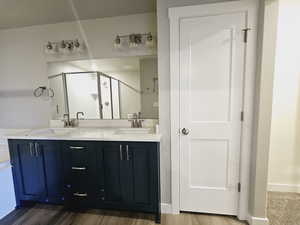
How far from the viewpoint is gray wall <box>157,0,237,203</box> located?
177 cm

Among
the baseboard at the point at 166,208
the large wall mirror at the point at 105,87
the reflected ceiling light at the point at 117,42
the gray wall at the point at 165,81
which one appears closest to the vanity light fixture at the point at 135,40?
the reflected ceiling light at the point at 117,42

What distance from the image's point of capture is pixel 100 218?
1.97 metres

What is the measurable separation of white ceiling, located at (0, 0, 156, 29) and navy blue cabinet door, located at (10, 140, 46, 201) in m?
1.62

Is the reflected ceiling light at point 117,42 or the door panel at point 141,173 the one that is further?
the reflected ceiling light at point 117,42

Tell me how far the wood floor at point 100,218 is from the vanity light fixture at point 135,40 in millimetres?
2096

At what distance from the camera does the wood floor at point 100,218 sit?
6.19 ft

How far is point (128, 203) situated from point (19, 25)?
9.62 ft

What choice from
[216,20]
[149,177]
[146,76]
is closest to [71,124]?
[146,76]

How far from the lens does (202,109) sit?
184 centimetres

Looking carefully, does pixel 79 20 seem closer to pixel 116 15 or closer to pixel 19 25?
pixel 116 15

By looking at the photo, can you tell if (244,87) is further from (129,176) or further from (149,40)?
(129,176)

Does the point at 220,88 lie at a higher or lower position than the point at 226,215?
higher

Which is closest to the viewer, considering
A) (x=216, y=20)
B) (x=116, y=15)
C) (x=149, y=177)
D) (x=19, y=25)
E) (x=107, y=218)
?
(x=216, y=20)

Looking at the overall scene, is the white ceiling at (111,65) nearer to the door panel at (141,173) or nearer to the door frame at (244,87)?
the door frame at (244,87)
